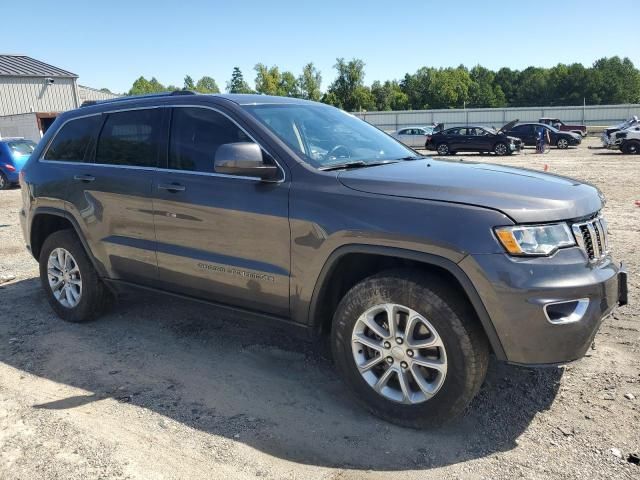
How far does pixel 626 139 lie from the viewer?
2392 cm

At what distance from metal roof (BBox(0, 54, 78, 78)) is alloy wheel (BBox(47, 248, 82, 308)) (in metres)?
35.0

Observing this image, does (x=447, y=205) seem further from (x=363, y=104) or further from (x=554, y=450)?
(x=363, y=104)

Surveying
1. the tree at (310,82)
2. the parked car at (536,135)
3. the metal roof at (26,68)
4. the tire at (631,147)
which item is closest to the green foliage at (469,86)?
the tree at (310,82)

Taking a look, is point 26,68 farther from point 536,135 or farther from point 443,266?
point 443,266

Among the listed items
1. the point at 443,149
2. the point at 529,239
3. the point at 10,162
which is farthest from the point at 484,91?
the point at 529,239

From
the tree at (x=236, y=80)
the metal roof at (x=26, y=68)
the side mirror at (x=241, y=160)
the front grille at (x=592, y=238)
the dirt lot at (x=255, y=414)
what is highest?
the tree at (x=236, y=80)

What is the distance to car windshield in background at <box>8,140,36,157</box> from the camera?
16.3m

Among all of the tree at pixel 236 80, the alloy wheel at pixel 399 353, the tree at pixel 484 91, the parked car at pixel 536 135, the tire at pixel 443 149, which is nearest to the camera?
the alloy wheel at pixel 399 353

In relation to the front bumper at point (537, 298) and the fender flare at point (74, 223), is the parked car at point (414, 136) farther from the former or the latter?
the front bumper at point (537, 298)

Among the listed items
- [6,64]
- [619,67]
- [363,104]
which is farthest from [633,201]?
[619,67]

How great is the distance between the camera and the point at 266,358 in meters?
4.05

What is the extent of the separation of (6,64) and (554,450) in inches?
1604

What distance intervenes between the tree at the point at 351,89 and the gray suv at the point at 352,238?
79.3m

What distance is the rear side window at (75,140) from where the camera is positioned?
15.0 ft
